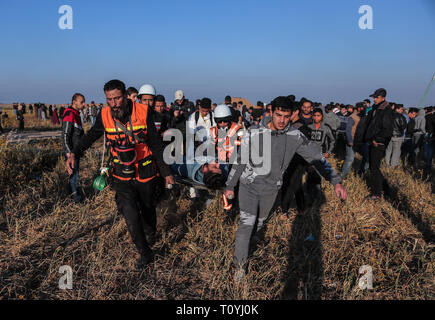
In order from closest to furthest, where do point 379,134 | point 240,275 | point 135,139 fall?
point 240,275, point 135,139, point 379,134

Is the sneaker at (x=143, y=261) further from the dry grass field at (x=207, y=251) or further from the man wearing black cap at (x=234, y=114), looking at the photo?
the man wearing black cap at (x=234, y=114)

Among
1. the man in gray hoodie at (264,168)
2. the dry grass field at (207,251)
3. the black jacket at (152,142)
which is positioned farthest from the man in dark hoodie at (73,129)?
the man in gray hoodie at (264,168)

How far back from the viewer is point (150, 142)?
3.29 metres

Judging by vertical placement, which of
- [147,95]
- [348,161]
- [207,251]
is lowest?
[207,251]

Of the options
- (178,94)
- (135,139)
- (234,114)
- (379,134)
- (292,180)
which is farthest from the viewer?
(178,94)

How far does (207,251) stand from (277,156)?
159 centimetres

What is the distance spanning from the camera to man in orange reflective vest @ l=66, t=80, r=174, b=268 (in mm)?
3066

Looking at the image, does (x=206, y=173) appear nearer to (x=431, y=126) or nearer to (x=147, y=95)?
(x=147, y=95)

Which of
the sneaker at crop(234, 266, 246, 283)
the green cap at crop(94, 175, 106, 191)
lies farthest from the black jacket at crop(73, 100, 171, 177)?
the sneaker at crop(234, 266, 246, 283)

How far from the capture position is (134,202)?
3.28 meters

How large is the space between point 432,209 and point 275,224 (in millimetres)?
3129

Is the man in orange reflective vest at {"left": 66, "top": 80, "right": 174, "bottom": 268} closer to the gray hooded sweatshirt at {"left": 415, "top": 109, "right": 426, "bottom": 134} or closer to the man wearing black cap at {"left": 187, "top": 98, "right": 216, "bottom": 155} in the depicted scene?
the man wearing black cap at {"left": 187, "top": 98, "right": 216, "bottom": 155}

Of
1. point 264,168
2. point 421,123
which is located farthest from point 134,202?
point 421,123
